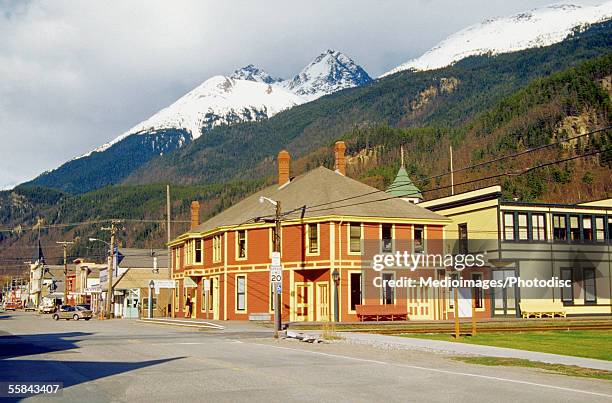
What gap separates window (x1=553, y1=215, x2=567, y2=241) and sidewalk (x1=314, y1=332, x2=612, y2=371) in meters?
30.5

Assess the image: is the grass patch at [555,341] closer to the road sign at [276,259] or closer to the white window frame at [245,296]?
the road sign at [276,259]

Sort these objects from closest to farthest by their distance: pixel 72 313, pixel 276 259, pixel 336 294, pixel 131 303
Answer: pixel 276 259, pixel 336 294, pixel 72 313, pixel 131 303

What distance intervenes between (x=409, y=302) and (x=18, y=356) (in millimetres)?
32671

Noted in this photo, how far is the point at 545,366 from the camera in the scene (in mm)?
20547

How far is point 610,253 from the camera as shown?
59594 millimetres

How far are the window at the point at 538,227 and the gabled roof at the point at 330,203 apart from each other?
7649 millimetres

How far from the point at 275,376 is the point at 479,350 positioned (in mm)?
10289

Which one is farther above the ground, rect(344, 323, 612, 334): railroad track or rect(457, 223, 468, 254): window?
rect(457, 223, 468, 254): window

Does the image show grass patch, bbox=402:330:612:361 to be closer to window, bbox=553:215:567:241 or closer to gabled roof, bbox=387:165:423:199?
window, bbox=553:215:567:241

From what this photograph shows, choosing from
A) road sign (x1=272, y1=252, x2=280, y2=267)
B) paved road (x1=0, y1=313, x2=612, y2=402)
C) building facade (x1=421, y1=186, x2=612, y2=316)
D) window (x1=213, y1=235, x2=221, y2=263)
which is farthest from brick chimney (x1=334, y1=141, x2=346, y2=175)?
paved road (x1=0, y1=313, x2=612, y2=402)

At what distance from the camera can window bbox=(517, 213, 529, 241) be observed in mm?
56312

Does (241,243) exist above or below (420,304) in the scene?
above

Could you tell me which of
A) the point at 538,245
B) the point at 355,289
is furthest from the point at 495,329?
the point at 538,245

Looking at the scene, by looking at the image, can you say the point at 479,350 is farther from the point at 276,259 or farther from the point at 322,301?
the point at 322,301
